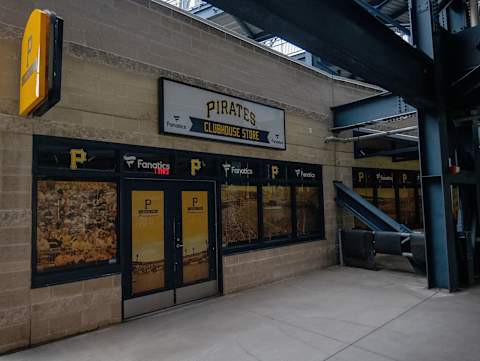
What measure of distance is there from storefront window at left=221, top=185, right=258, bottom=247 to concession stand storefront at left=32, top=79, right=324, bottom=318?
2cm

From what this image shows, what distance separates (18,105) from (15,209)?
1.48 meters

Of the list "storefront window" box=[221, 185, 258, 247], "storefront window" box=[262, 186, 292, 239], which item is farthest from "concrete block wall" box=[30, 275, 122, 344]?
"storefront window" box=[262, 186, 292, 239]

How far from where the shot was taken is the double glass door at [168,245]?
19.6 feet

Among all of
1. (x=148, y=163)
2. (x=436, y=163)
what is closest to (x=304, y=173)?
(x=436, y=163)

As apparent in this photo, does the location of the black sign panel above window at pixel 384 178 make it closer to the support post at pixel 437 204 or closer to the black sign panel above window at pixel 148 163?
the support post at pixel 437 204

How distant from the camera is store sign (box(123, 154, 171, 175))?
5992 millimetres

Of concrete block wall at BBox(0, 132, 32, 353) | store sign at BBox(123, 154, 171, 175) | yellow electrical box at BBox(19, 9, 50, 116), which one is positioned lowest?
concrete block wall at BBox(0, 132, 32, 353)

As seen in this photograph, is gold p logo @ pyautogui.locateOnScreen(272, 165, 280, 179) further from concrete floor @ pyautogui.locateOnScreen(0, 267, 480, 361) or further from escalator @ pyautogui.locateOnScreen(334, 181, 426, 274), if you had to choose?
concrete floor @ pyautogui.locateOnScreen(0, 267, 480, 361)

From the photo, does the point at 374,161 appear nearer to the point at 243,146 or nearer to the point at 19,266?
the point at 243,146

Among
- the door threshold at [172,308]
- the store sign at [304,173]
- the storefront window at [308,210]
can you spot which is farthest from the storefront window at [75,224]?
the storefront window at [308,210]

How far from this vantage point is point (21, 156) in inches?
190

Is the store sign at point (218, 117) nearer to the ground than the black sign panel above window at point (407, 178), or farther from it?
farther from it

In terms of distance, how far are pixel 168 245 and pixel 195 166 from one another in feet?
5.49

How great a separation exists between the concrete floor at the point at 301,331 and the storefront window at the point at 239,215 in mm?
1272
